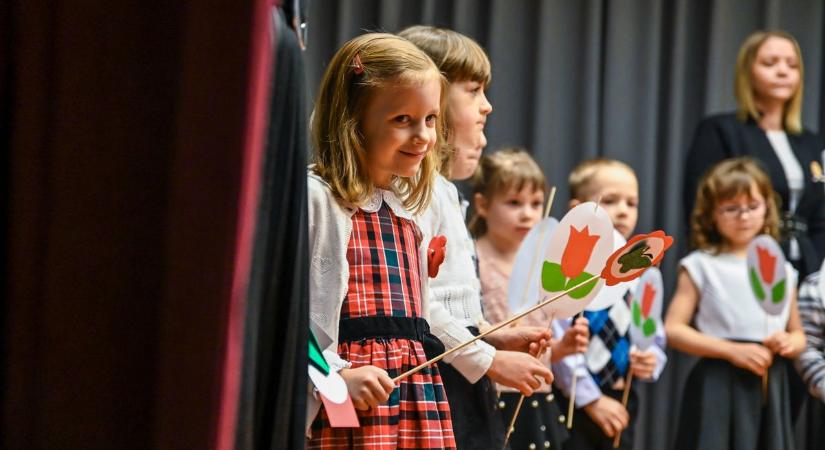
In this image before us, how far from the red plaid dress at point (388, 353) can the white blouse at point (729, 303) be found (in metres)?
1.80

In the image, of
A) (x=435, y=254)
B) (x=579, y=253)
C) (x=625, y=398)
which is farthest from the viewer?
(x=625, y=398)

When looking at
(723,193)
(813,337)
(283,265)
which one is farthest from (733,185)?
(283,265)

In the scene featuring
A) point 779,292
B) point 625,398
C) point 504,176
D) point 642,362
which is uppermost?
point 504,176

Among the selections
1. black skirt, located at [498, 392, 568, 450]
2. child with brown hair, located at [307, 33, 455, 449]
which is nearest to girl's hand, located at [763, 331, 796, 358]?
black skirt, located at [498, 392, 568, 450]

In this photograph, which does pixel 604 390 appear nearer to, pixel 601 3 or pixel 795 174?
pixel 795 174

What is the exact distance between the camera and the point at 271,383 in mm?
1213

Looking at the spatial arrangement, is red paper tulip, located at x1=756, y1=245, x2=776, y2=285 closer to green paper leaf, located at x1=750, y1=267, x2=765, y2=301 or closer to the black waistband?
green paper leaf, located at x1=750, y1=267, x2=765, y2=301

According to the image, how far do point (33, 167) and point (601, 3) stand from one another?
11.9ft

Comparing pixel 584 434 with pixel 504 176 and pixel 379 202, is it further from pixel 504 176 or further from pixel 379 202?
pixel 379 202

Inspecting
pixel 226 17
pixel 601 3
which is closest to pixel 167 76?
pixel 226 17

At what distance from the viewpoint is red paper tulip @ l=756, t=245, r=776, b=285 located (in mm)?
3188

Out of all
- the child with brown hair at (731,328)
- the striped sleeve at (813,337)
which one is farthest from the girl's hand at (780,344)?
the striped sleeve at (813,337)

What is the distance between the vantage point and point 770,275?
10.5ft

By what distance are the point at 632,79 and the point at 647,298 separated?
1645mm
